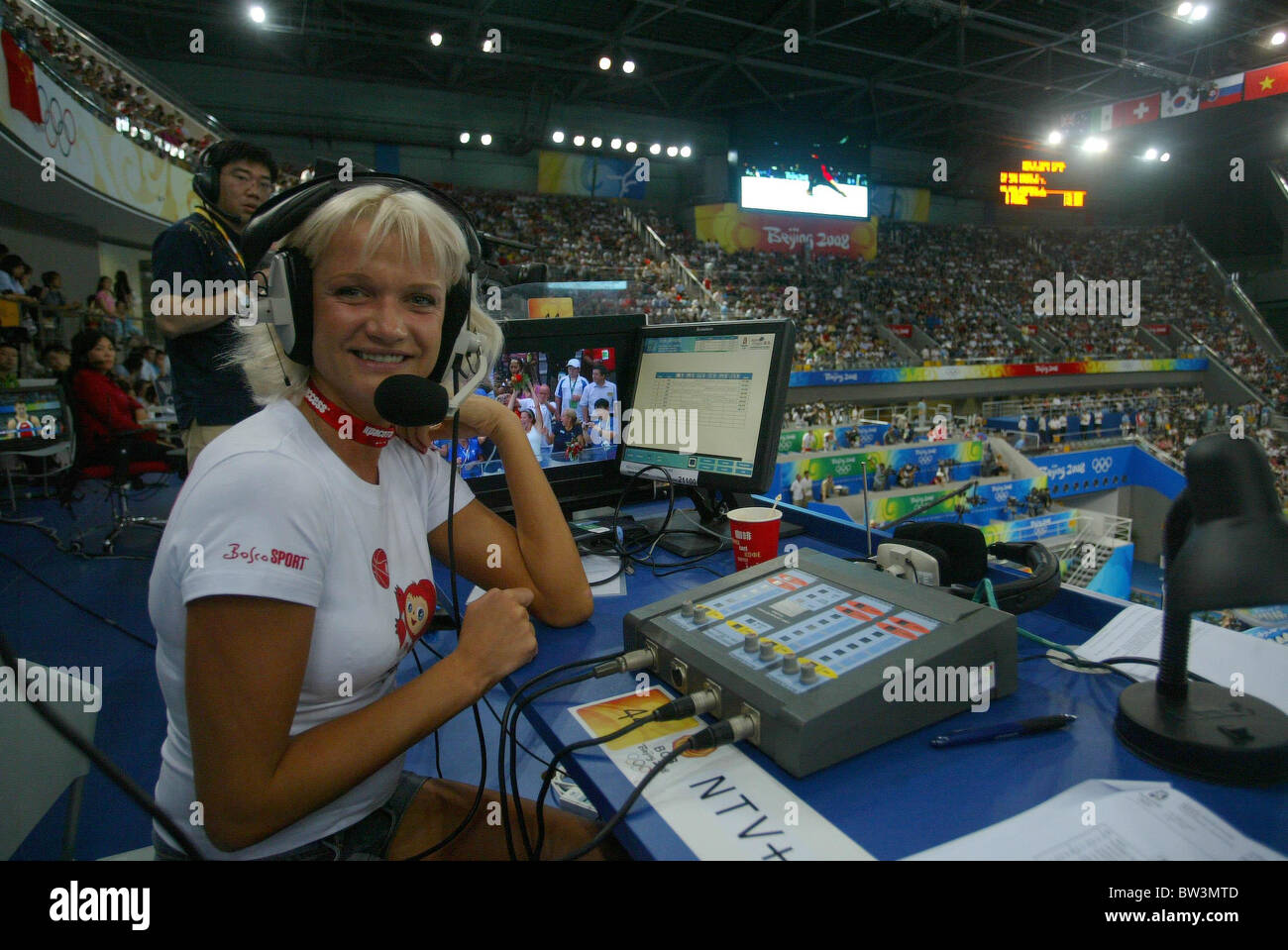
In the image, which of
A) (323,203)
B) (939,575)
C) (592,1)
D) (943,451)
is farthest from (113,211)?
(943,451)

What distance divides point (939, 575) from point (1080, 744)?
15.0 inches

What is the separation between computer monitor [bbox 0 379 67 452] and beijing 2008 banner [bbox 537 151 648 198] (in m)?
11.5

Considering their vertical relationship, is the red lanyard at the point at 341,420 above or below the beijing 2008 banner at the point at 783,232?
below

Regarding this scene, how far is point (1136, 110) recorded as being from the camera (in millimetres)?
13352

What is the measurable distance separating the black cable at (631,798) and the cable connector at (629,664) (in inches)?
6.7

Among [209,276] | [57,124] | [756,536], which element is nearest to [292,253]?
[756,536]

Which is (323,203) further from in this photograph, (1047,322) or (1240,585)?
(1047,322)

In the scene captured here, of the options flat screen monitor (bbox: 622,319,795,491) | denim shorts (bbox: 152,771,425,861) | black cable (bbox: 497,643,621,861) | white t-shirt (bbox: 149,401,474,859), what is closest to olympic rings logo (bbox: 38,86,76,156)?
flat screen monitor (bbox: 622,319,795,491)

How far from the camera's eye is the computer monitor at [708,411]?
1.43m

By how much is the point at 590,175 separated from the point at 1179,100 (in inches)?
460

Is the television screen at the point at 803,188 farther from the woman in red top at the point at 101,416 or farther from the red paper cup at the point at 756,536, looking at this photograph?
the red paper cup at the point at 756,536

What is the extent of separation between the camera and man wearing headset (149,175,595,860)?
0.69 meters

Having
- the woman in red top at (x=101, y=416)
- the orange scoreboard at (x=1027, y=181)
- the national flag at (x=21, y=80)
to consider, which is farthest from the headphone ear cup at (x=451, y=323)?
the orange scoreboard at (x=1027, y=181)

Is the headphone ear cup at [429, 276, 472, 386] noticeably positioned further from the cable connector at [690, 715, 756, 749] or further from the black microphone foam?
the cable connector at [690, 715, 756, 749]
